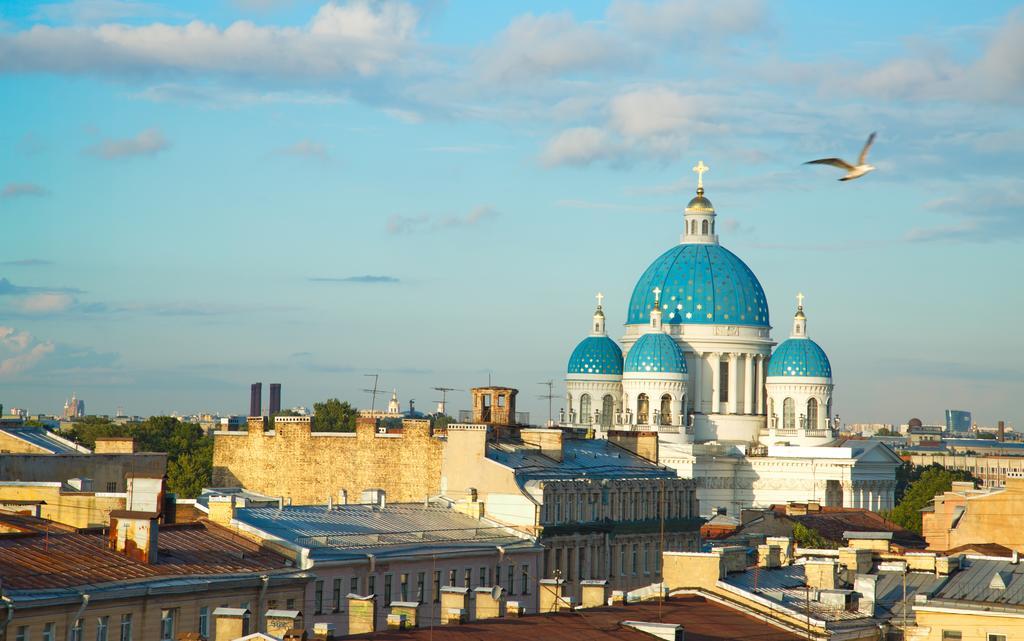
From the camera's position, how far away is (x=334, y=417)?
479 feet

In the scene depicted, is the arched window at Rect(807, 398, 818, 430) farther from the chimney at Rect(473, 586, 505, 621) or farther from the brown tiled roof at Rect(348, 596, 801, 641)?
the brown tiled roof at Rect(348, 596, 801, 641)

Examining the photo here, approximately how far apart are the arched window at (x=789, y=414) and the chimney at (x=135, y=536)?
354 ft

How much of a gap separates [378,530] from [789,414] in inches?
3721

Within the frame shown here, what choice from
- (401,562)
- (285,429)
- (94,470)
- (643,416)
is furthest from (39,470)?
(643,416)

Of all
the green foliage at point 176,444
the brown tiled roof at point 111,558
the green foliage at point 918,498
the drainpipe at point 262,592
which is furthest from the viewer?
the green foliage at point 918,498

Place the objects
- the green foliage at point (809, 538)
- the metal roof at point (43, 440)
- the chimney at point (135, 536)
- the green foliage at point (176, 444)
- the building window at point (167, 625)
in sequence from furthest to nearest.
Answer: the green foliage at point (176, 444), the green foliage at point (809, 538), the metal roof at point (43, 440), the chimney at point (135, 536), the building window at point (167, 625)

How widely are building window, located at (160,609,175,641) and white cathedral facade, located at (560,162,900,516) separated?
99262 millimetres

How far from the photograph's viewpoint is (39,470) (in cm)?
6197

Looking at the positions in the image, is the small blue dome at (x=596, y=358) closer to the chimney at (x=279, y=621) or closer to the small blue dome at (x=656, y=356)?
the small blue dome at (x=656, y=356)

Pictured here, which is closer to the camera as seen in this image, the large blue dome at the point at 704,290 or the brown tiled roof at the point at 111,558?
the brown tiled roof at the point at 111,558

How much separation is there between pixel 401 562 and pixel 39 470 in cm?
1459

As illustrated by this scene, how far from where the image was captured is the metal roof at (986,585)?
41.2 m

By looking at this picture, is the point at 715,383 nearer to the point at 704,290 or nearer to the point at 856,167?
the point at 704,290

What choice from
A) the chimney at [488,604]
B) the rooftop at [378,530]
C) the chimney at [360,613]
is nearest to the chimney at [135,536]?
the chimney at [360,613]
